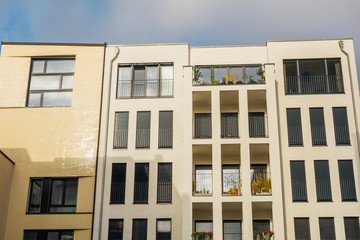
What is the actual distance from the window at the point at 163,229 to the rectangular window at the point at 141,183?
152 centimetres

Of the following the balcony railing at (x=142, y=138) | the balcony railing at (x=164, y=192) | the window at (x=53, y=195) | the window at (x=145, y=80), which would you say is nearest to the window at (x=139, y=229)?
the balcony railing at (x=164, y=192)

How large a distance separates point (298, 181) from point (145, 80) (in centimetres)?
1127

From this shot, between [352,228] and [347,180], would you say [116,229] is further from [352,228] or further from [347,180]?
[347,180]

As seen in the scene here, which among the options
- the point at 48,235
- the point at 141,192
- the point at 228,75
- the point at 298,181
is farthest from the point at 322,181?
the point at 48,235

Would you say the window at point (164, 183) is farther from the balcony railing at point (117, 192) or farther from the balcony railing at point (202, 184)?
the balcony railing at point (117, 192)

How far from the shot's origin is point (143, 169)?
2825 cm

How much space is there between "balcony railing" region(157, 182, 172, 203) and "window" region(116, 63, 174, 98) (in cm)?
565

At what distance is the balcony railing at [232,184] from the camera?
2689cm

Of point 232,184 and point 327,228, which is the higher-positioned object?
point 232,184

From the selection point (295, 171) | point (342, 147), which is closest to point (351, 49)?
point (342, 147)

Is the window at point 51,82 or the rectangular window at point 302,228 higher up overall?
the window at point 51,82

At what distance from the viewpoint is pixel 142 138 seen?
28.8m

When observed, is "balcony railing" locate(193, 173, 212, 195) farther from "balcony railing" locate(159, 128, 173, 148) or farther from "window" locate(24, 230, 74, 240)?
"window" locate(24, 230, 74, 240)

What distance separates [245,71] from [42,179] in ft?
45.4
